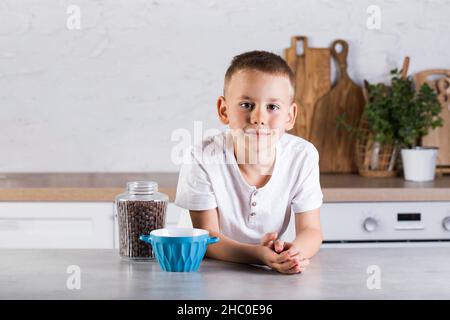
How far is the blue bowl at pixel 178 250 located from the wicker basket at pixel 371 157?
1624 millimetres

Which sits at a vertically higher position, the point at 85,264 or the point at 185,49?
the point at 185,49

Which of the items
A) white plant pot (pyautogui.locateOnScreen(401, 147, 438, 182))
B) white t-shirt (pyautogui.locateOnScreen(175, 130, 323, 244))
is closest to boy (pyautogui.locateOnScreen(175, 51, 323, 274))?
white t-shirt (pyautogui.locateOnScreen(175, 130, 323, 244))

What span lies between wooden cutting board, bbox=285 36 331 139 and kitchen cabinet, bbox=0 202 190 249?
0.78 metres

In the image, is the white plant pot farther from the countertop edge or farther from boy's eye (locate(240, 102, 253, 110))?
boy's eye (locate(240, 102, 253, 110))

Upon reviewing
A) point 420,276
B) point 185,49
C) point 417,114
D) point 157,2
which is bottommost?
point 420,276

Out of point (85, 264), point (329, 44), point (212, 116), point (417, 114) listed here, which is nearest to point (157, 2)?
point (212, 116)

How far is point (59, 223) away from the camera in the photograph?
2463mm

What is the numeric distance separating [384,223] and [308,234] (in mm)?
952

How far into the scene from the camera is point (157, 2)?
9.41 ft

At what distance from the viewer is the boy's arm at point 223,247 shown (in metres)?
1.41
